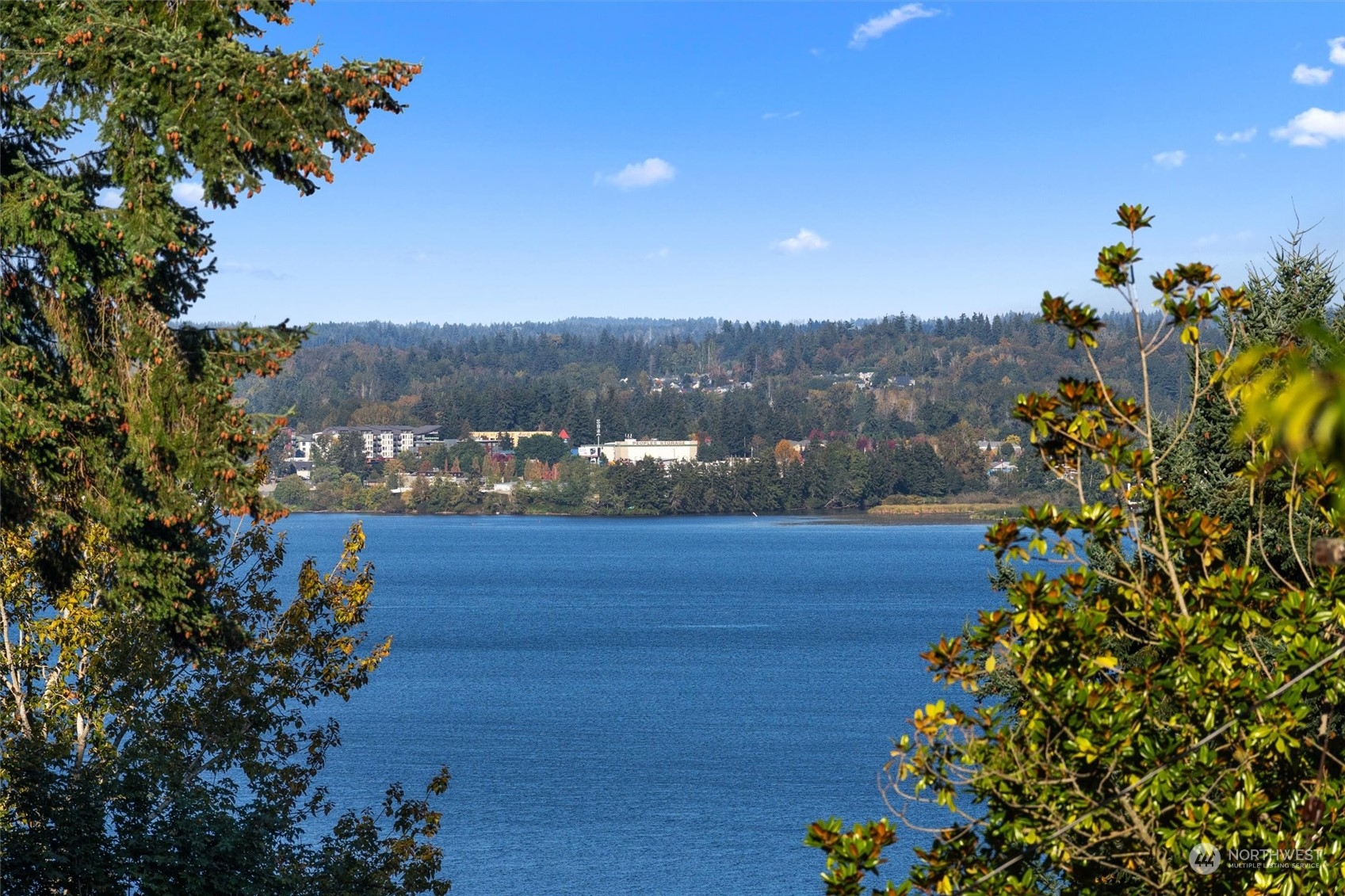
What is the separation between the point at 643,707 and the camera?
47.2m

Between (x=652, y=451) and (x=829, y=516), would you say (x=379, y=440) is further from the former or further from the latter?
(x=829, y=516)

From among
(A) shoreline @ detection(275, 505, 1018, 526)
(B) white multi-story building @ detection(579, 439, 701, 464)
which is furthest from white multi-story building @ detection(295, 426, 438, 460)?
(B) white multi-story building @ detection(579, 439, 701, 464)

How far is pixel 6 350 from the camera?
25.8ft

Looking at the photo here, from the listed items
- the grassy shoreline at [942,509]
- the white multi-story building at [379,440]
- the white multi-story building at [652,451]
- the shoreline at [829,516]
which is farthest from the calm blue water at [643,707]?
the white multi-story building at [379,440]

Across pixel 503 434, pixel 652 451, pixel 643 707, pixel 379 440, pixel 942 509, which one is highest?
pixel 503 434

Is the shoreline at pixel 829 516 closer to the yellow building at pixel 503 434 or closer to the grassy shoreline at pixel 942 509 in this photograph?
the grassy shoreline at pixel 942 509

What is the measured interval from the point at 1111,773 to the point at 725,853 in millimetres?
26804

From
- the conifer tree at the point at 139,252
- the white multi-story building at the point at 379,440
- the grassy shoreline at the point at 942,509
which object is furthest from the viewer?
the white multi-story building at the point at 379,440

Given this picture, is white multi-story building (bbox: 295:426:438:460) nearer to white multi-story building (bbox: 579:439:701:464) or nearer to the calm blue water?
white multi-story building (bbox: 579:439:701:464)

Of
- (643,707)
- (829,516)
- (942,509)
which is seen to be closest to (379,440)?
(829,516)

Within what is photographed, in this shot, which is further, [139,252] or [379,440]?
[379,440]

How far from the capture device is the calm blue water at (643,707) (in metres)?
31.2

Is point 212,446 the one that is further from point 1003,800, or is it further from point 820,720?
point 820,720

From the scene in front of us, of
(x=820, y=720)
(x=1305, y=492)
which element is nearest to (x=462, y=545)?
(x=820, y=720)
